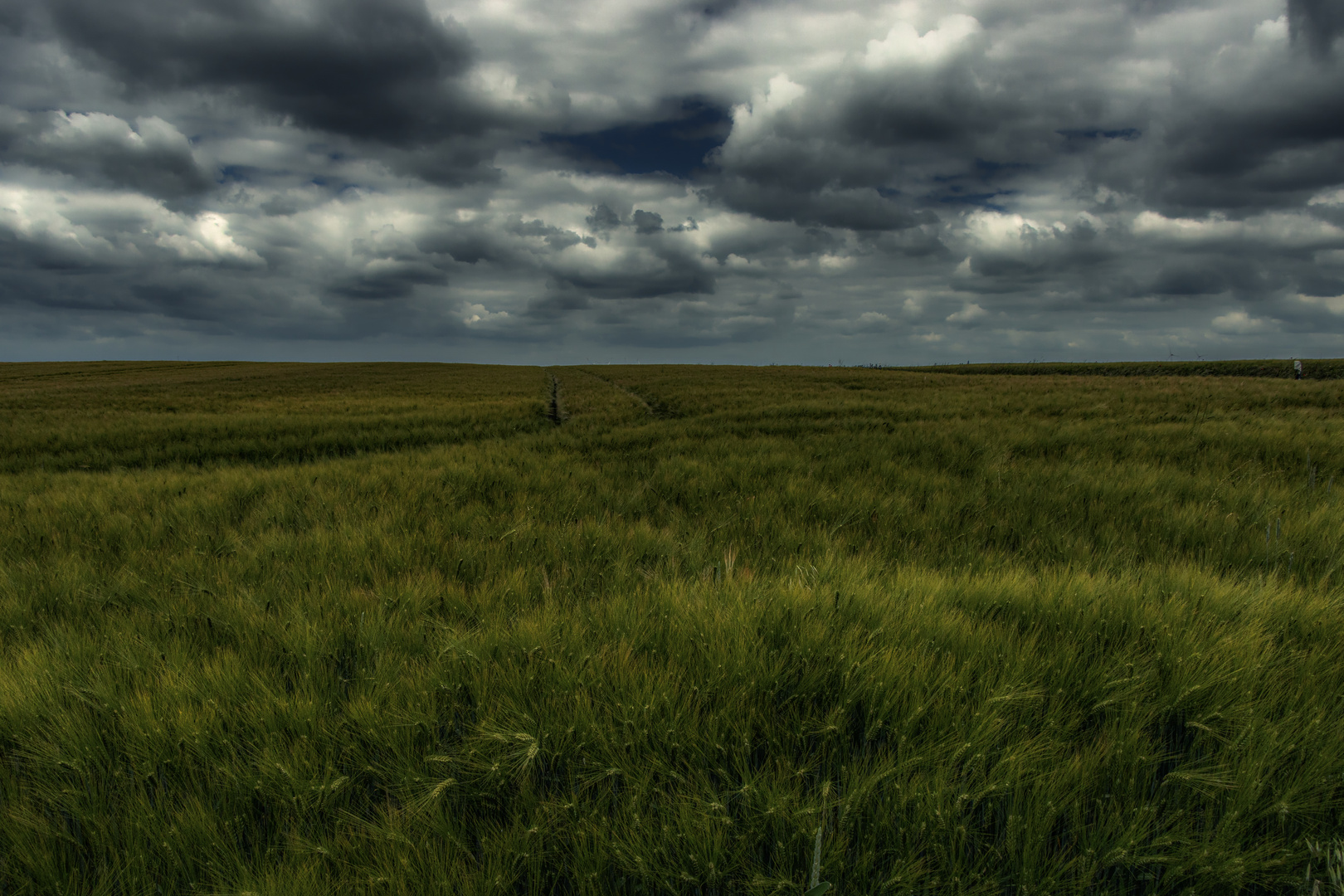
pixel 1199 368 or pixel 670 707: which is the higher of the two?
pixel 1199 368

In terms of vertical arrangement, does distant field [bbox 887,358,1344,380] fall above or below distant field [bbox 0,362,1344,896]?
above

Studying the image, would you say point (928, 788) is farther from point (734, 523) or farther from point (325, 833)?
point (734, 523)

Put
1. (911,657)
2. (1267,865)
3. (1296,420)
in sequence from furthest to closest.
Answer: (1296,420) → (911,657) → (1267,865)

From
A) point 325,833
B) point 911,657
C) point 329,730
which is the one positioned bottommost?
point 325,833

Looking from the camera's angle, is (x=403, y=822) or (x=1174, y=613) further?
(x=1174, y=613)

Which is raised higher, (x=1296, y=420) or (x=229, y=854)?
(x=1296, y=420)

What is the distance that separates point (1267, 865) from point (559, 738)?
1.63 meters

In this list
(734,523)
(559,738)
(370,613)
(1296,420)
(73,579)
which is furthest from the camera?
(1296,420)

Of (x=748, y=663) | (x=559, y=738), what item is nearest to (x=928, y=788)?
(x=748, y=663)

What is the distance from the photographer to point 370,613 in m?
2.28

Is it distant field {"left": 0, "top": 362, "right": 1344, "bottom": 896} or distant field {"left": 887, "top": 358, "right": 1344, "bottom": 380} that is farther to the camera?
distant field {"left": 887, "top": 358, "right": 1344, "bottom": 380}

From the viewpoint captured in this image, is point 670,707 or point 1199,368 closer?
point 670,707

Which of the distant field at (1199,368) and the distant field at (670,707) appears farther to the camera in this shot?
the distant field at (1199,368)

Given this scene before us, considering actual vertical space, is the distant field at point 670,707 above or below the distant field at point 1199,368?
below
